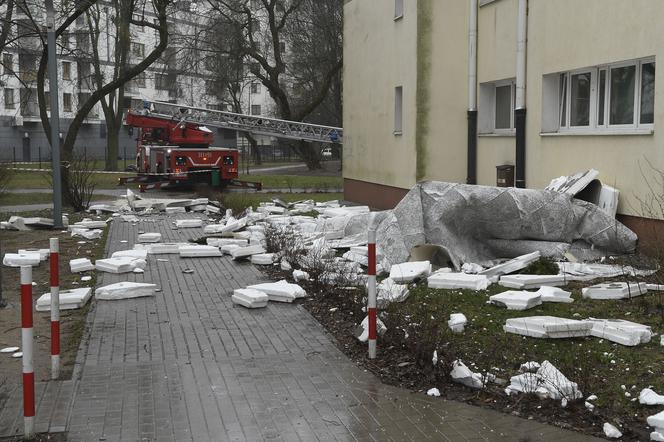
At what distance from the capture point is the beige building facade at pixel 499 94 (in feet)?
39.1

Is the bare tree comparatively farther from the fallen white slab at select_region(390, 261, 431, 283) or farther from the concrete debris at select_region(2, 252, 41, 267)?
the fallen white slab at select_region(390, 261, 431, 283)

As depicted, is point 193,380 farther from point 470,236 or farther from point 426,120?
point 426,120

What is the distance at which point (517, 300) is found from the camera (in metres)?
8.53

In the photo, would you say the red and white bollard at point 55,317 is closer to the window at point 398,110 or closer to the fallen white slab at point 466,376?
the fallen white slab at point 466,376

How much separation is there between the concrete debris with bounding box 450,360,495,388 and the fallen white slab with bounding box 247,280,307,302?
3686mm

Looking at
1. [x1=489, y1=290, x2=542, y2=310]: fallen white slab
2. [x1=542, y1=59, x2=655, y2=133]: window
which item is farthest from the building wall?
[x1=489, y1=290, x2=542, y2=310]: fallen white slab

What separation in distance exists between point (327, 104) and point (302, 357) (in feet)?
157

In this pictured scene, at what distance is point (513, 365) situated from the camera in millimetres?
6559

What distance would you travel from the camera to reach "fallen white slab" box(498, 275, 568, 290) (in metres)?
9.69

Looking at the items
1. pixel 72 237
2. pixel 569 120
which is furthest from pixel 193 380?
pixel 72 237

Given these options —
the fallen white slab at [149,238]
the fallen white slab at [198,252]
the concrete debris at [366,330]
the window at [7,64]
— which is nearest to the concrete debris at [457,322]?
the concrete debris at [366,330]

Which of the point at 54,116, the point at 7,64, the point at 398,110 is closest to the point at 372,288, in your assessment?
the point at 54,116

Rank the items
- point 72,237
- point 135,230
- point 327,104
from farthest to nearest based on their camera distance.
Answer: point 327,104 → point 135,230 → point 72,237

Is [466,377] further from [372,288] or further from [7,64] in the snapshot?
[7,64]
